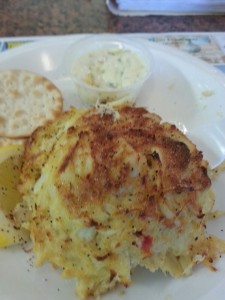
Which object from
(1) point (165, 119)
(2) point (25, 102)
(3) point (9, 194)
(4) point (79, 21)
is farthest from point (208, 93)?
(4) point (79, 21)

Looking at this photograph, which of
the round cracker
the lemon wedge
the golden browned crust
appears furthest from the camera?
the round cracker

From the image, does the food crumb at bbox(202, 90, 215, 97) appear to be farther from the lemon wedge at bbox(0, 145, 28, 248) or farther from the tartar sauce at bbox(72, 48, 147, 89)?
the lemon wedge at bbox(0, 145, 28, 248)

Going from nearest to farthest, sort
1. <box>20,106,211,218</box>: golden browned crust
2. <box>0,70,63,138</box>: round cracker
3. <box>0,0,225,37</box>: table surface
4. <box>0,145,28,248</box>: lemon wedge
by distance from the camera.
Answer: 1. <box>20,106,211,218</box>: golden browned crust
2. <box>0,145,28,248</box>: lemon wedge
3. <box>0,70,63,138</box>: round cracker
4. <box>0,0,225,37</box>: table surface

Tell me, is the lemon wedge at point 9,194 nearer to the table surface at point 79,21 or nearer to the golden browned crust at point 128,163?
the golden browned crust at point 128,163

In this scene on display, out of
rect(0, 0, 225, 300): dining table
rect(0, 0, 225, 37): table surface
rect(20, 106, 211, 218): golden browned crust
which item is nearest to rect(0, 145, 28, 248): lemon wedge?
rect(0, 0, 225, 300): dining table

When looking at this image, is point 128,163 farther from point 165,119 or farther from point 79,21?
point 79,21

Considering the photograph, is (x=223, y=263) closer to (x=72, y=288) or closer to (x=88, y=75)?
(x=72, y=288)

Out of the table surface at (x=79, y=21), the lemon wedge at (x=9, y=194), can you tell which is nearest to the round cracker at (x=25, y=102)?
the lemon wedge at (x=9, y=194)
